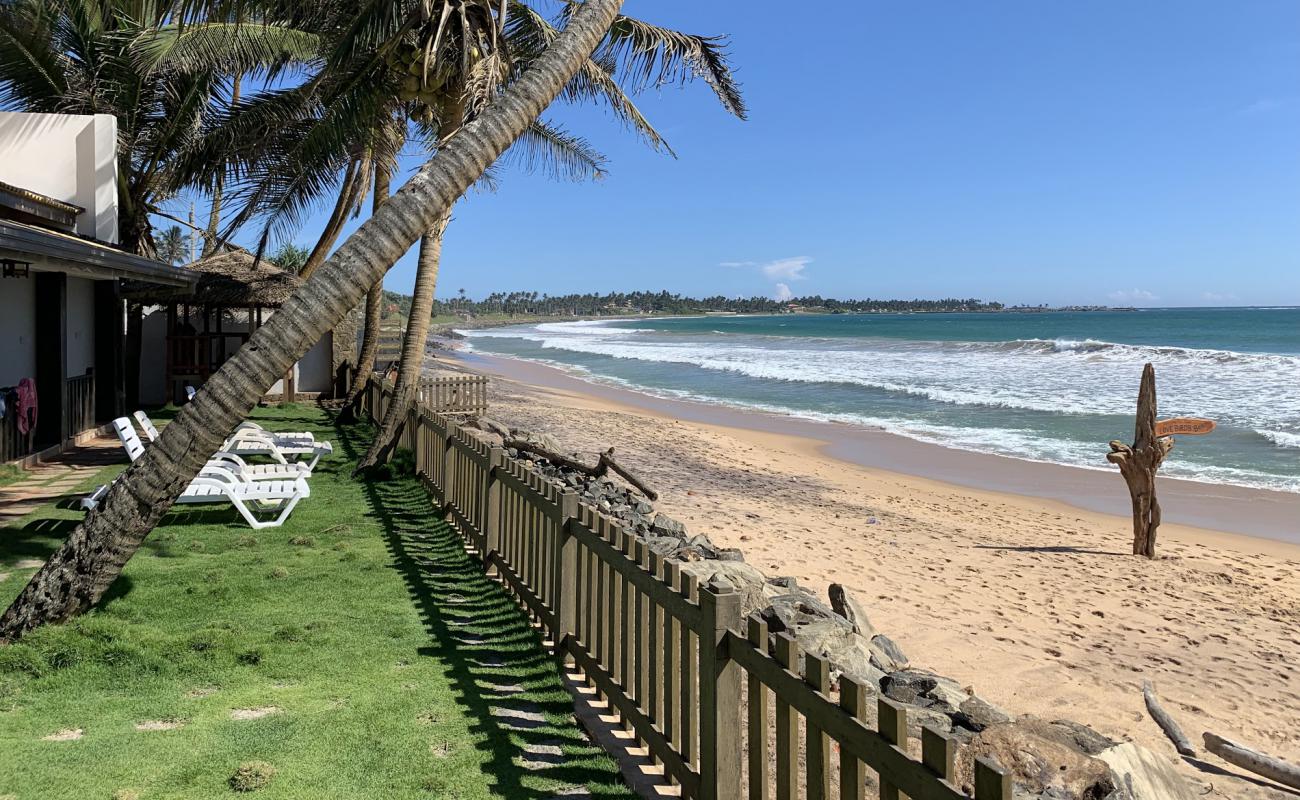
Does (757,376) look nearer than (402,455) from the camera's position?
No

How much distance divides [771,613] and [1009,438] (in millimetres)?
15577

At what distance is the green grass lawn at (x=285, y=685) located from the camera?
356 centimetres

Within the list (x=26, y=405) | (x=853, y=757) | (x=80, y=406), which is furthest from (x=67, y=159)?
(x=853, y=757)

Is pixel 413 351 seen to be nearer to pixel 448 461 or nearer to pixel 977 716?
pixel 448 461

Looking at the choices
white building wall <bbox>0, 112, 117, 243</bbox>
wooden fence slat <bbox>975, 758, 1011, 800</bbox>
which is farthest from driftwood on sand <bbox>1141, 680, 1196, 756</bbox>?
white building wall <bbox>0, 112, 117, 243</bbox>

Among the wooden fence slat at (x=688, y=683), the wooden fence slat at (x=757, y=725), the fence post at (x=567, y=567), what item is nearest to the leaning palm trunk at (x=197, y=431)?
the fence post at (x=567, y=567)

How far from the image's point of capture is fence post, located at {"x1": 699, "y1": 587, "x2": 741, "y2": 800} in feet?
10.4

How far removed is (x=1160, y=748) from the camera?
4.95 m

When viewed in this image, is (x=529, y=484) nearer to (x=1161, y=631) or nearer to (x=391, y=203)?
(x=391, y=203)

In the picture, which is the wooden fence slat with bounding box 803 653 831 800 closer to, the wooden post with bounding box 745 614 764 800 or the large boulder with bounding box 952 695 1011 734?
the wooden post with bounding box 745 614 764 800

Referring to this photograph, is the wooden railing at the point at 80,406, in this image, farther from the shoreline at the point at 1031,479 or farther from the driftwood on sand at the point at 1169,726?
the driftwood on sand at the point at 1169,726

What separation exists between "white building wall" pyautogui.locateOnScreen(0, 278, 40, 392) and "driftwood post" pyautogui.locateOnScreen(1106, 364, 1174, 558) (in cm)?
1334

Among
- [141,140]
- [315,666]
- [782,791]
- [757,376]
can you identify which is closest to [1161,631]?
[782,791]

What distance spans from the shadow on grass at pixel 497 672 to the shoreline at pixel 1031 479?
936 centimetres
